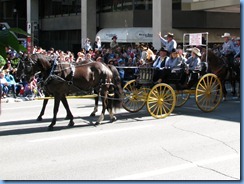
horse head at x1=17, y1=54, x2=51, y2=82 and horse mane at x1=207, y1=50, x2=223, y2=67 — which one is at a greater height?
horse mane at x1=207, y1=50, x2=223, y2=67

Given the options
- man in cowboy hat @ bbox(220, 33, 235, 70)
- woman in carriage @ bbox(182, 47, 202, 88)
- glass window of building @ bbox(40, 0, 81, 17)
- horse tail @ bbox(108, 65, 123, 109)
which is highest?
glass window of building @ bbox(40, 0, 81, 17)

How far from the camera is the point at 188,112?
450 inches

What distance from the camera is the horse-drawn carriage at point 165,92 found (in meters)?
10.4

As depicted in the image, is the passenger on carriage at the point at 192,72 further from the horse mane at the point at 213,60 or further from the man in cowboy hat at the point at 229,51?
the man in cowboy hat at the point at 229,51

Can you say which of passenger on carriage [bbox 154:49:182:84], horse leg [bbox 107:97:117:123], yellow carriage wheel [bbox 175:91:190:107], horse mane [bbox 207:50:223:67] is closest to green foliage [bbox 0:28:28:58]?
horse leg [bbox 107:97:117:123]

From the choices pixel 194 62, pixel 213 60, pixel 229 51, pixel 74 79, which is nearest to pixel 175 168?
pixel 74 79

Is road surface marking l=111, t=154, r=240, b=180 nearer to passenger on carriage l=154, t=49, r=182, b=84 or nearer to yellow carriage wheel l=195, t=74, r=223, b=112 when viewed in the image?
passenger on carriage l=154, t=49, r=182, b=84

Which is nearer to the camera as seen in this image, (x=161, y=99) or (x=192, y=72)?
(x=161, y=99)

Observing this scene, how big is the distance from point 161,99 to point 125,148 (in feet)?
11.4

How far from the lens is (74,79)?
9.48 metres

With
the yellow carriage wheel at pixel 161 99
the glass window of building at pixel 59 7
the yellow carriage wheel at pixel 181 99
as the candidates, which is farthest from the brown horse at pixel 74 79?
the glass window of building at pixel 59 7

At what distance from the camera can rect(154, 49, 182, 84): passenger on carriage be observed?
1080 cm

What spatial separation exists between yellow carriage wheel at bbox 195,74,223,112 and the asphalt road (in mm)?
465

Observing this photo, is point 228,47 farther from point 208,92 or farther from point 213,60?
point 208,92
